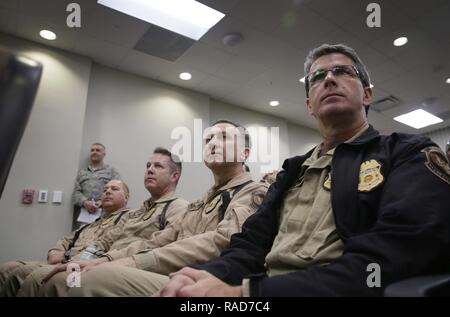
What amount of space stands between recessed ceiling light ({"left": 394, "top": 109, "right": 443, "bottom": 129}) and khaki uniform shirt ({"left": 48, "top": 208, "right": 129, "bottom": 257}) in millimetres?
5116

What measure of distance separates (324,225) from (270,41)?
3016 mm

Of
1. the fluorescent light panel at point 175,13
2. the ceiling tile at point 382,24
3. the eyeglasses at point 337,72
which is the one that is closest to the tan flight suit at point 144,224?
the eyeglasses at point 337,72

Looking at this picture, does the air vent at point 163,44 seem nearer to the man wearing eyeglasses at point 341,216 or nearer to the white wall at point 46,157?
the white wall at point 46,157

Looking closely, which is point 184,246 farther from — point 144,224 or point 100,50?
point 100,50

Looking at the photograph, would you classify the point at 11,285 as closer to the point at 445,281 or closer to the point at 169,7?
the point at 445,281

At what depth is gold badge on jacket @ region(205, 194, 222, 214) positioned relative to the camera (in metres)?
1.47

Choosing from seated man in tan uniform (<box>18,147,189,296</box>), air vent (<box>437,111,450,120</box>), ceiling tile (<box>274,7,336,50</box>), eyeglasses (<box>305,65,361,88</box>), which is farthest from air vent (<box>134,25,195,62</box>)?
air vent (<box>437,111,450,120</box>)

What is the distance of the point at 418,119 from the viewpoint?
5.60 metres

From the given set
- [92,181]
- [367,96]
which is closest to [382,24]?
[367,96]

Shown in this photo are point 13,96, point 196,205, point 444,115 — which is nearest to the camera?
point 13,96

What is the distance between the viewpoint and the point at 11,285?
182cm

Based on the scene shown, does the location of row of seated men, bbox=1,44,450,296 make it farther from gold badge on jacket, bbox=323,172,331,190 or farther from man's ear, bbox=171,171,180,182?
man's ear, bbox=171,171,180,182

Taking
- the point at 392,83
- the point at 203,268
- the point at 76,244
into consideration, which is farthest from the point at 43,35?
the point at 392,83
